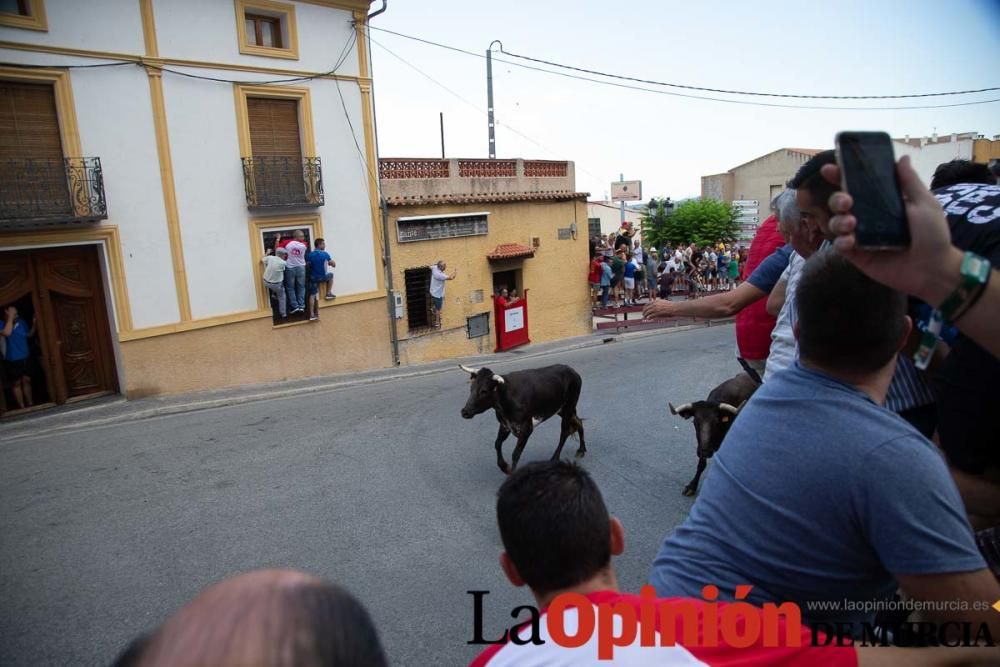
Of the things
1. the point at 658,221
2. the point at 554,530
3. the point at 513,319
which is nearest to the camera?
the point at 554,530

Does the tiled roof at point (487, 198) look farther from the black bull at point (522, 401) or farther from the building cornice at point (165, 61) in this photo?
the black bull at point (522, 401)

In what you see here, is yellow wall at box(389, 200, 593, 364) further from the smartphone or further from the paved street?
the smartphone

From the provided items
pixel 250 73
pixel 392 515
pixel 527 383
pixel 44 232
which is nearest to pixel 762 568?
pixel 392 515

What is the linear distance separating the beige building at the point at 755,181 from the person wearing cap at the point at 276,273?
28971 millimetres

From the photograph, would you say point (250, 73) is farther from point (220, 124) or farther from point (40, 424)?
point (40, 424)

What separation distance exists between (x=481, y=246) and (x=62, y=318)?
10.7 m

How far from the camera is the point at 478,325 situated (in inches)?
805

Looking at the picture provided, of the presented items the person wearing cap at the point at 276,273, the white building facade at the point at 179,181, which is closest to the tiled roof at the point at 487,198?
the white building facade at the point at 179,181

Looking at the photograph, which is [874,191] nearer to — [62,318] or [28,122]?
[28,122]

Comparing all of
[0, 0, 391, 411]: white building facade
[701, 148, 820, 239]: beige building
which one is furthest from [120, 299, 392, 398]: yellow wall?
[701, 148, 820, 239]: beige building

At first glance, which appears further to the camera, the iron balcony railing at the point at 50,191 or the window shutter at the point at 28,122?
the window shutter at the point at 28,122

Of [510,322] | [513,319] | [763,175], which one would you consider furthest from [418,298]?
[763,175]

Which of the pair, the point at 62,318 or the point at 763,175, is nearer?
the point at 62,318

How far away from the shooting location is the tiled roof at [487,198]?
1801 centimetres
